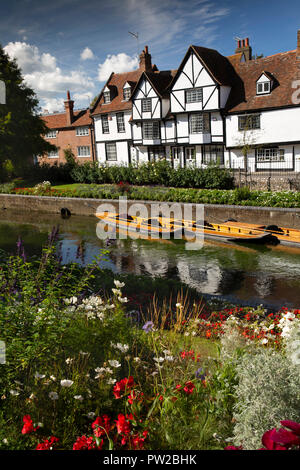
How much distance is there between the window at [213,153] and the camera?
31814mm

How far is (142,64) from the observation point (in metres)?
39.2

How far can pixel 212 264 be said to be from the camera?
16844 millimetres

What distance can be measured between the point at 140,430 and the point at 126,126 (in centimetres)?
3787

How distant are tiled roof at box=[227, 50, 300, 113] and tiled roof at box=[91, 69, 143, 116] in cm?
1212

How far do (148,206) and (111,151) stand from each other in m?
17.3

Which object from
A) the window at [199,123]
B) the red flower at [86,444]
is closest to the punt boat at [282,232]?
the window at [199,123]

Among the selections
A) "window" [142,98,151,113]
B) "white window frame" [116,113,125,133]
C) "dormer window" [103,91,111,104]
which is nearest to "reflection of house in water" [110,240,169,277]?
"window" [142,98,151,113]

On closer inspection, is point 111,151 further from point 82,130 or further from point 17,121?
point 17,121

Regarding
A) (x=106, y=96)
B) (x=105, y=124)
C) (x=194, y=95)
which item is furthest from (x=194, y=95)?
(x=106, y=96)

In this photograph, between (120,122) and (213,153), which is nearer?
(213,153)

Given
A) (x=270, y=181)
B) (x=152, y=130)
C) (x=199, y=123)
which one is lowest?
(x=270, y=181)

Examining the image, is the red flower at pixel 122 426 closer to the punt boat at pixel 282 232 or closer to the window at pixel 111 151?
the punt boat at pixel 282 232

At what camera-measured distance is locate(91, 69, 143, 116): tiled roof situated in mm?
40156

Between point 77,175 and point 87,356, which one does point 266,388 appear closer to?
point 87,356
